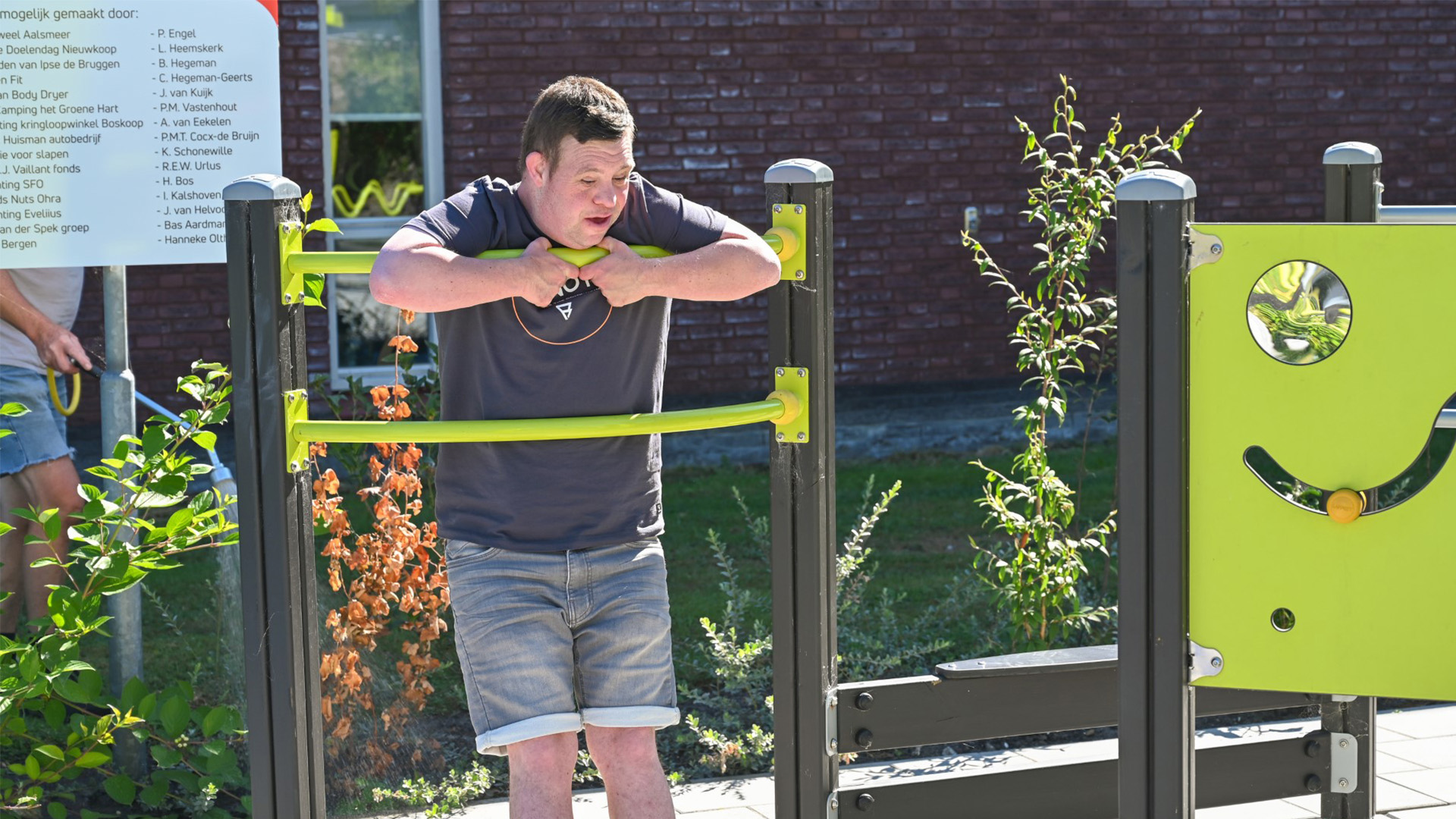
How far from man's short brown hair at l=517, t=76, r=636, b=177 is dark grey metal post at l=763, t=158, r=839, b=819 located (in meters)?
0.39

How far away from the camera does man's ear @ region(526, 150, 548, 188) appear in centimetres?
293

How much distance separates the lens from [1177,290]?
2656 mm

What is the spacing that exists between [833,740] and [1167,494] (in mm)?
983

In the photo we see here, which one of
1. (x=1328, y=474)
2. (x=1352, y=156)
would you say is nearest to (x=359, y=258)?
(x=1328, y=474)

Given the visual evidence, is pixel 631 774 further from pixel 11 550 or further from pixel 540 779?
pixel 11 550

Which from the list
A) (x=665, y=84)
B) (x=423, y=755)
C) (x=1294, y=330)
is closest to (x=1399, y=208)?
(x=1294, y=330)

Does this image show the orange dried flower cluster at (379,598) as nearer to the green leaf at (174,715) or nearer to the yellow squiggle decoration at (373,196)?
the green leaf at (174,715)

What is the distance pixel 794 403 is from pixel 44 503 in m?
2.32

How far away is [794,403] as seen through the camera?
3189 mm

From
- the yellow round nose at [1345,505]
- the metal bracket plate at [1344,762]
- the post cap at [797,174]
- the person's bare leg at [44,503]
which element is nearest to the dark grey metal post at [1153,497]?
the yellow round nose at [1345,505]

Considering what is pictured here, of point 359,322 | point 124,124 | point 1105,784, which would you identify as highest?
point 124,124

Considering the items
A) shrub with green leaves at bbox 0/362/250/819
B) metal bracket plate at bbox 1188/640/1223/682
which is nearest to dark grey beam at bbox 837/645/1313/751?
metal bracket plate at bbox 1188/640/1223/682

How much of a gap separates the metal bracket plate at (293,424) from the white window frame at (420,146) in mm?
6022

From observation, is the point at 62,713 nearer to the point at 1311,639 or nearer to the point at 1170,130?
the point at 1311,639
